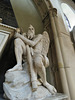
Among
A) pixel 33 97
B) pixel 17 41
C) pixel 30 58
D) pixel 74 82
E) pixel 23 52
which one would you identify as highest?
pixel 17 41

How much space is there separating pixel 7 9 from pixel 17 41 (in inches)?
51.9

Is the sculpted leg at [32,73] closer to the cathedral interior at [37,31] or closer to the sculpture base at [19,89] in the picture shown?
the sculpture base at [19,89]

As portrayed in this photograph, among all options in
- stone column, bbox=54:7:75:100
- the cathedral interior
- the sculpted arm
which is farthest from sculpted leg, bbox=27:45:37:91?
stone column, bbox=54:7:75:100

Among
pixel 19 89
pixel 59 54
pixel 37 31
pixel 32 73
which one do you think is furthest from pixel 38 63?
Answer: pixel 37 31

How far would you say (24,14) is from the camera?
2779mm

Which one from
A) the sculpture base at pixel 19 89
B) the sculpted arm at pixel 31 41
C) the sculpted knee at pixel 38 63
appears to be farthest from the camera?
the sculpted arm at pixel 31 41

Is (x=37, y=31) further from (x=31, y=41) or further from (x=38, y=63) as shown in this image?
(x=38, y=63)

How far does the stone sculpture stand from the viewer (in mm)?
1082

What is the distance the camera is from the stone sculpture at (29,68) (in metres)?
1.08

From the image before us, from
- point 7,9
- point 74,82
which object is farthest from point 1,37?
point 74,82

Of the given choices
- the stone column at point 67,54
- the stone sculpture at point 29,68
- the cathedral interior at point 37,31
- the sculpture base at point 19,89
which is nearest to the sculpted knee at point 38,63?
the stone sculpture at point 29,68

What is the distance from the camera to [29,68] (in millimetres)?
1299

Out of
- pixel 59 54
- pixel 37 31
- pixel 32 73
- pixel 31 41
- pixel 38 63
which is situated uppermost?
pixel 37 31

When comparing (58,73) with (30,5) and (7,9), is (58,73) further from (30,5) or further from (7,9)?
(30,5)
